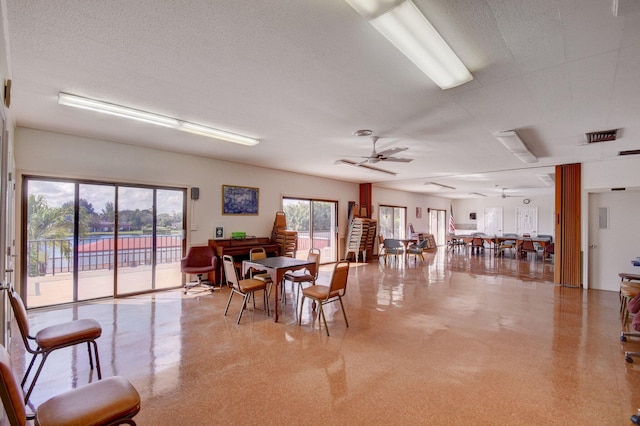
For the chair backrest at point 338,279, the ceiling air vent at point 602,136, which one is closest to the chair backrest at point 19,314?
the chair backrest at point 338,279

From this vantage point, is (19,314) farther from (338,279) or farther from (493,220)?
(493,220)

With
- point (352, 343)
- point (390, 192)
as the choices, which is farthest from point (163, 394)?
point (390, 192)

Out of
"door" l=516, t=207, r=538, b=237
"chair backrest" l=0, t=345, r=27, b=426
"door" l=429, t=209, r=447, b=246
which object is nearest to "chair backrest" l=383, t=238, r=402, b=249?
"door" l=429, t=209, r=447, b=246

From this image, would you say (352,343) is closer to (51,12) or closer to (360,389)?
(360,389)

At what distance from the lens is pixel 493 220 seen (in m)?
15.1

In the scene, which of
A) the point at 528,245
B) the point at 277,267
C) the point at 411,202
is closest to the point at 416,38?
the point at 277,267

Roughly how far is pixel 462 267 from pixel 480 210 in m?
8.40

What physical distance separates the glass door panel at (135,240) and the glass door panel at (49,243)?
26.7 inches

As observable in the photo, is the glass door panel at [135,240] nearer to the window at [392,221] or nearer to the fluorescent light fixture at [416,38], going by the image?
the fluorescent light fixture at [416,38]

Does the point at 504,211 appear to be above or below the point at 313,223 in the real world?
above

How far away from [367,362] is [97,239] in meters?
4.89

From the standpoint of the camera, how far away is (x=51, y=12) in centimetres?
189

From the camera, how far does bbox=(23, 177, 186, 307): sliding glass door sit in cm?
448

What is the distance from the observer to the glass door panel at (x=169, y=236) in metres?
5.67
